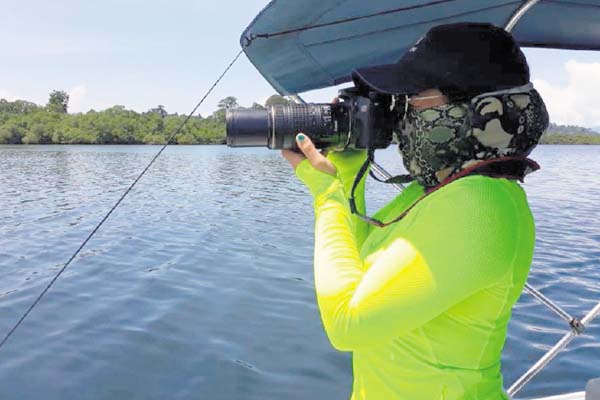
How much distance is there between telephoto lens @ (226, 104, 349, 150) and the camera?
1.36 m

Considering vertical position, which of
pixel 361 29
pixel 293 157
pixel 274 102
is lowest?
pixel 293 157

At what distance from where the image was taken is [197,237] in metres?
10.9

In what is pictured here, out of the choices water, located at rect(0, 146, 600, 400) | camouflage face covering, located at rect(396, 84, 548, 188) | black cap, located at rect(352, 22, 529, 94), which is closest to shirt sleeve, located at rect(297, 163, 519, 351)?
camouflage face covering, located at rect(396, 84, 548, 188)

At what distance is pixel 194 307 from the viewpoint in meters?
6.47

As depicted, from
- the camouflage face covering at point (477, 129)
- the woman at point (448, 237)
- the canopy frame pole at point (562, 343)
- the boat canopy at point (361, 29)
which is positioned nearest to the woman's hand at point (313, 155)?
the woman at point (448, 237)

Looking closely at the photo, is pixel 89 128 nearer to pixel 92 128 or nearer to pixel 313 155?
pixel 92 128

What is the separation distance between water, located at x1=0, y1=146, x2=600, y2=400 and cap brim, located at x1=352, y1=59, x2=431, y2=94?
3.77 metres

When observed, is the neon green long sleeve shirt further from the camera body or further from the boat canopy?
the boat canopy

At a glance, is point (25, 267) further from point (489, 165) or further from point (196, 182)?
point (196, 182)

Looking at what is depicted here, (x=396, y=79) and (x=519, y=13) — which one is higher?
(x=519, y=13)

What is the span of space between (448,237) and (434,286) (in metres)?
0.09

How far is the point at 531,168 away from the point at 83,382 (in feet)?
14.7

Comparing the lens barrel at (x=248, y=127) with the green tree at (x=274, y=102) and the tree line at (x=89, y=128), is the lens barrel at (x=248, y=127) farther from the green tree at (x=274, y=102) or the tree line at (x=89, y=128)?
the tree line at (x=89, y=128)

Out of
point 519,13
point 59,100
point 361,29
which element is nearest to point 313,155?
point 361,29
